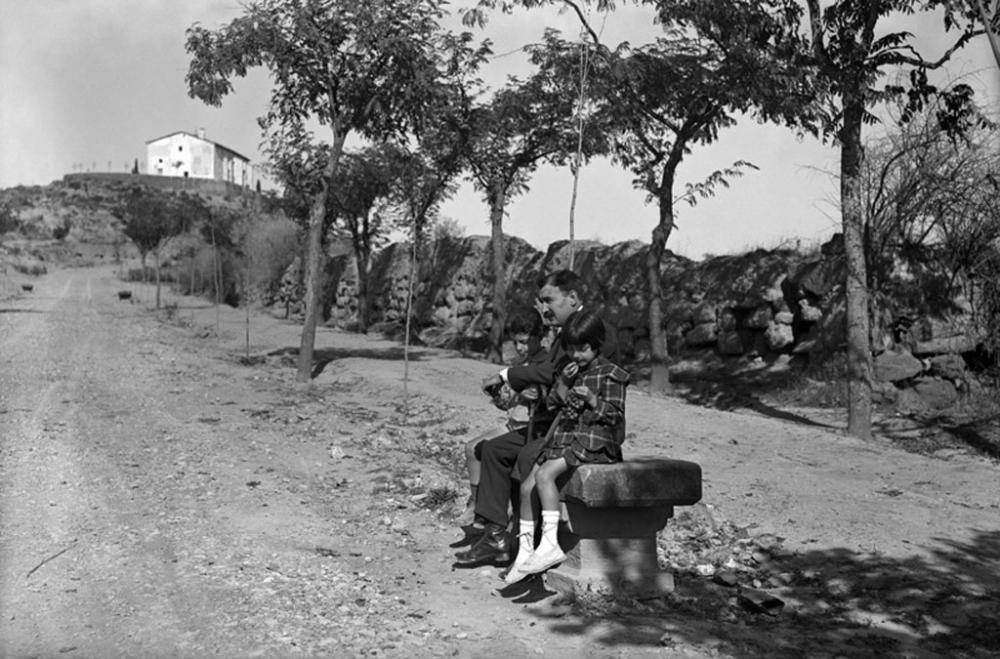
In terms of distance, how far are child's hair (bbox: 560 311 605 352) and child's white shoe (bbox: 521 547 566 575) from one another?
1081 millimetres

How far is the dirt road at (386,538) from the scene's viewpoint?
451cm

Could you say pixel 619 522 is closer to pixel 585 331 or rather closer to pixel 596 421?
pixel 596 421

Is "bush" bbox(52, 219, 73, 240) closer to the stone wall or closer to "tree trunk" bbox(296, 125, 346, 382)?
the stone wall

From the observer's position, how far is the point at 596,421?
5098 millimetres

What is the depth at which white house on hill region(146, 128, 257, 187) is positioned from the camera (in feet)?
348

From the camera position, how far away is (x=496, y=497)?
215 inches

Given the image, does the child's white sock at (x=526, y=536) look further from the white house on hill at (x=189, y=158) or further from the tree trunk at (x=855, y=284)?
the white house on hill at (x=189, y=158)

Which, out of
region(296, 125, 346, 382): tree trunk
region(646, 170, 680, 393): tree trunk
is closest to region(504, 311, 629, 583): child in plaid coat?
region(646, 170, 680, 393): tree trunk

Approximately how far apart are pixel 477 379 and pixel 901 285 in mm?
6727

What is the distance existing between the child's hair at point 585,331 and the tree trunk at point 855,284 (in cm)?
725

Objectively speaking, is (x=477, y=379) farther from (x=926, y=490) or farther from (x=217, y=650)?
(x=217, y=650)

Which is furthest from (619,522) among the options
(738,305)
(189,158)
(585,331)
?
(189,158)

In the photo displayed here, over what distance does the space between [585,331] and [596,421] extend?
48 centimetres

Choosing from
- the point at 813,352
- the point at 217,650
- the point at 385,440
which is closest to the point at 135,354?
the point at 385,440
